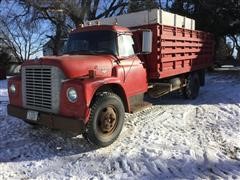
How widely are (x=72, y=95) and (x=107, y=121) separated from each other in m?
1.00

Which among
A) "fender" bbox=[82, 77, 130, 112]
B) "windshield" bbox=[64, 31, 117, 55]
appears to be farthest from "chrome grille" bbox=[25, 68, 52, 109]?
"windshield" bbox=[64, 31, 117, 55]

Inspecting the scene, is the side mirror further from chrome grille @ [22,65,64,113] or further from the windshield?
chrome grille @ [22,65,64,113]

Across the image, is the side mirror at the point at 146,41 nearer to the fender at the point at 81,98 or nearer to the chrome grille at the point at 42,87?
the fender at the point at 81,98

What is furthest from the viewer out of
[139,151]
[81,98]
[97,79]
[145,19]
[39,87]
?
[145,19]

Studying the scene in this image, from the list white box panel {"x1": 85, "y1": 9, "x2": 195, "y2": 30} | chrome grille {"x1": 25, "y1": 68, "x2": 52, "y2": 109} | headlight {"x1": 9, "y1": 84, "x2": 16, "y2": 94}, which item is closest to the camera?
chrome grille {"x1": 25, "y1": 68, "x2": 52, "y2": 109}

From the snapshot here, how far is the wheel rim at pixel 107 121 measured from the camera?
23.6 ft

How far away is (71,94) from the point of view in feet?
22.1

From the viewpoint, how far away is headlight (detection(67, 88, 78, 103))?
670 centimetres

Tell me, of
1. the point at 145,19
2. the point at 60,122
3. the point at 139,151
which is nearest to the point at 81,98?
the point at 60,122

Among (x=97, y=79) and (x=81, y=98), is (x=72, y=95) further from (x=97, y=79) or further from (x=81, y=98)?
(x=97, y=79)

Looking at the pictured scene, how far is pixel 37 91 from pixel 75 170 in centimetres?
199

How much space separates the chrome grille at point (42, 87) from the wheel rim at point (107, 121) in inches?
35.2

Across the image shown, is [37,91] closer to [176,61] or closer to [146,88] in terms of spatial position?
[146,88]

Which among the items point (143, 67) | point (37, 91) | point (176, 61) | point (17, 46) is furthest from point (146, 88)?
point (17, 46)
